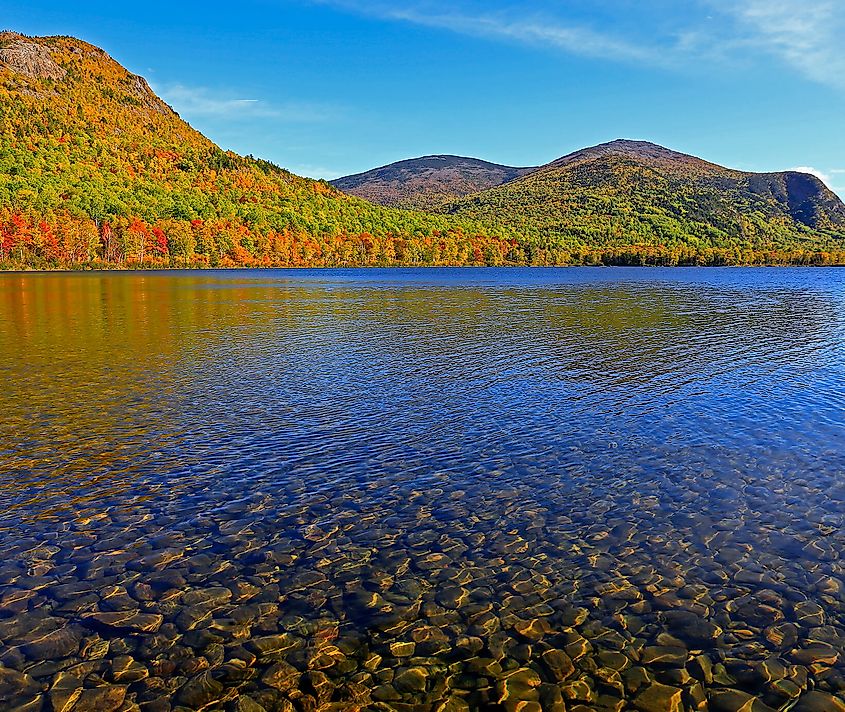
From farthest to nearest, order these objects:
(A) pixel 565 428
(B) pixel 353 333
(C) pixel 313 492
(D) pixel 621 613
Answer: (B) pixel 353 333 → (A) pixel 565 428 → (C) pixel 313 492 → (D) pixel 621 613

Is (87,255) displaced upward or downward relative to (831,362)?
upward

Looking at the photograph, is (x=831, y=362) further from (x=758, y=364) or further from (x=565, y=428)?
(x=565, y=428)

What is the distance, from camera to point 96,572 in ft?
32.0

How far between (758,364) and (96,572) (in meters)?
28.7

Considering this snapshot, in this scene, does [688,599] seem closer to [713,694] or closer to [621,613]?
[621,613]

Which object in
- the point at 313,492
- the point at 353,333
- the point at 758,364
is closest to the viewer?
the point at 313,492

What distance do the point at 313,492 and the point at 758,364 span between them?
24329 millimetres

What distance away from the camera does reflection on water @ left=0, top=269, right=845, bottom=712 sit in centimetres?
748

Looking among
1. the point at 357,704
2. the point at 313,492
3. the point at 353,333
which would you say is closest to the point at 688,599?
the point at 357,704

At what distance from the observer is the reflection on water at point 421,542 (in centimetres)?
748

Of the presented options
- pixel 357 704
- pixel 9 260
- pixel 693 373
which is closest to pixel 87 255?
pixel 9 260

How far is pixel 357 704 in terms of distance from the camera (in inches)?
277

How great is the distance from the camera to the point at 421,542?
10898mm

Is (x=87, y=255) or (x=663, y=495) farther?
(x=87, y=255)
